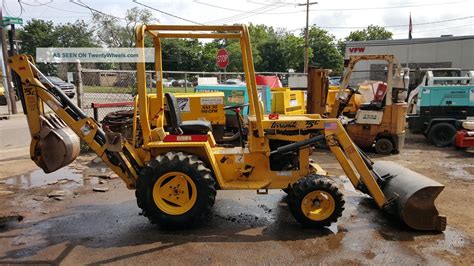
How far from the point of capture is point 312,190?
5.13 m

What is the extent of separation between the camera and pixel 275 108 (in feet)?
37.3

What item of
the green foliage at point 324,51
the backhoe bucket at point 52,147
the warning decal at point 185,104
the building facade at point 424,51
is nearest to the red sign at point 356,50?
the building facade at point 424,51

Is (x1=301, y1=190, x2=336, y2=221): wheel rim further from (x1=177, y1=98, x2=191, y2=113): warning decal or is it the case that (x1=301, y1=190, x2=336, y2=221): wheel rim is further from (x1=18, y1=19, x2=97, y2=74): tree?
(x1=18, y1=19, x2=97, y2=74): tree

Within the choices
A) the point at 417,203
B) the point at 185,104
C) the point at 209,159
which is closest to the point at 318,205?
the point at 417,203

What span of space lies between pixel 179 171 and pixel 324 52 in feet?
198

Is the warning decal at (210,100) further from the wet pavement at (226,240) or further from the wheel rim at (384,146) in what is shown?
the wet pavement at (226,240)

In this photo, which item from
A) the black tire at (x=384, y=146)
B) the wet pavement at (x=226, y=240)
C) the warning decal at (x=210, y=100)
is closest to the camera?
the wet pavement at (x=226, y=240)

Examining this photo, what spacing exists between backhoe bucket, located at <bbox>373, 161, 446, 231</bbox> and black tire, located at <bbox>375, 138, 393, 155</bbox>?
17.3 ft

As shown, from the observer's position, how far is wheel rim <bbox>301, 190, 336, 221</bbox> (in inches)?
203

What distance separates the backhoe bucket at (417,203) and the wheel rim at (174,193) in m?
2.47

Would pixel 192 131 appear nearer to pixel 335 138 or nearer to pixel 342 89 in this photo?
pixel 335 138

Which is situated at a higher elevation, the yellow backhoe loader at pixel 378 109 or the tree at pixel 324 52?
the tree at pixel 324 52

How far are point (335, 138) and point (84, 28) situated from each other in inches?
2599

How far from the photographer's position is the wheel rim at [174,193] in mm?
5133
